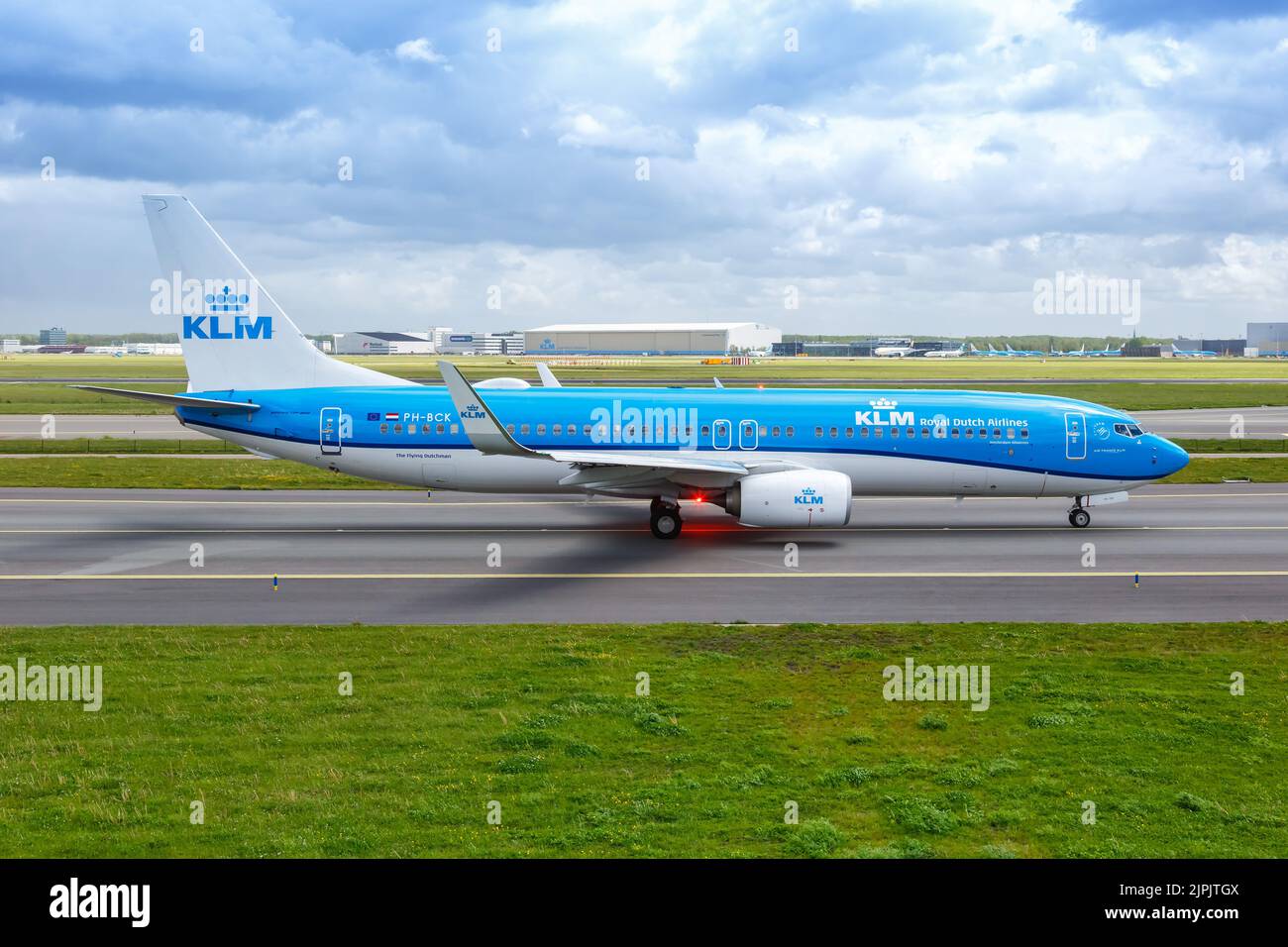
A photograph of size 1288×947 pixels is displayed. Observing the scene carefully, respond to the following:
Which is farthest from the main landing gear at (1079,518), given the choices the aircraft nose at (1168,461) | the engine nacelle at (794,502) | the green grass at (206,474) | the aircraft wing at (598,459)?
the green grass at (206,474)

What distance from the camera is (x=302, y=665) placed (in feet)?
54.5

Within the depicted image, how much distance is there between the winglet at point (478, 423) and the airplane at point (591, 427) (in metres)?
4.18

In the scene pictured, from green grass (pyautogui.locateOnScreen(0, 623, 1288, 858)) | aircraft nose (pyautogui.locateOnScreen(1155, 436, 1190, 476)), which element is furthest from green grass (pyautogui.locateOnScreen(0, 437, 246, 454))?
aircraft nose (pyautogui.locateOnScreen(1155, 436, 1190, 476))

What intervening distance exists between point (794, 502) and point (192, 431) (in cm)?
4831

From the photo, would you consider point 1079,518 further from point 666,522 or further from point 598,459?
point 598,459

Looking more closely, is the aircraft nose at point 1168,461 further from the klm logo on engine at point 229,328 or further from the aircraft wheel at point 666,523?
the klm logo on engine at point 229,328

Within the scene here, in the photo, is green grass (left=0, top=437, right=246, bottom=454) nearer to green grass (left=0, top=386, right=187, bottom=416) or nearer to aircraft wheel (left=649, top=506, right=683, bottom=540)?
green grass (left=0, top=386, right=187, bottom=416)

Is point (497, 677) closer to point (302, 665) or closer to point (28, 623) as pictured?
point (302, 665)

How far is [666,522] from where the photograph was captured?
29453mm

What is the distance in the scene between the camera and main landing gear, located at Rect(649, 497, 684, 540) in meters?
29.4

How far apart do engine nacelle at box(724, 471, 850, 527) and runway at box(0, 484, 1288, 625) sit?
899 mm

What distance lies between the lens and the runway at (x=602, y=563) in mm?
21266

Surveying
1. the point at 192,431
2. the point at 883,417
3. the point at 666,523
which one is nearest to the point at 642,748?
the point at 666,523

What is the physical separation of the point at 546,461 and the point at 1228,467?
31456 millimetres
